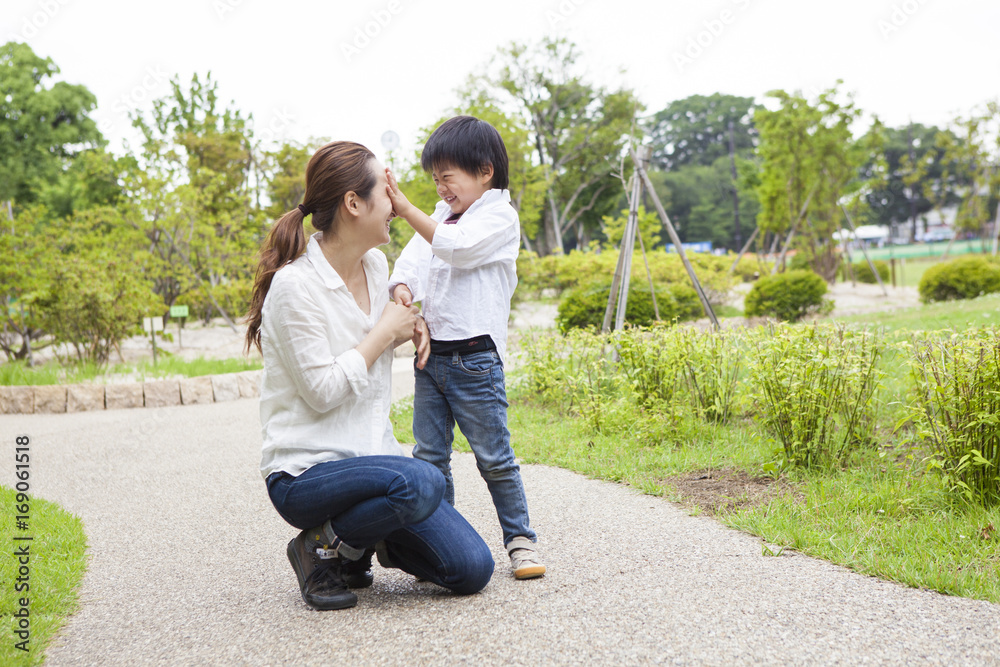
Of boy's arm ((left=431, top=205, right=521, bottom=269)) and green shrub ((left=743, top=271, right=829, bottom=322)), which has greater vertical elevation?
boy's arm ((left=431, top=205, right=521, bottom=269))

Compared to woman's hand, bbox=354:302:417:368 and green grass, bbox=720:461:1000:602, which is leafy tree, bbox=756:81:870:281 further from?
woman's hand, bbox=354:302:417:368

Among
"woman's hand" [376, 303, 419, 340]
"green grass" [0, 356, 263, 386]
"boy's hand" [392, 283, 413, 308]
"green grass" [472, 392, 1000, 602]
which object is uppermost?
"boy's hand" [392, 283, 413, 308]

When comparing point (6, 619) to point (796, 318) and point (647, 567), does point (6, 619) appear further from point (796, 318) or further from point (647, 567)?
point (796, 318)

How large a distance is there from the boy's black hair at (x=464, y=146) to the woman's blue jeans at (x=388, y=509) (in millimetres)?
910

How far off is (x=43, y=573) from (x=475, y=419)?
64.6 inches

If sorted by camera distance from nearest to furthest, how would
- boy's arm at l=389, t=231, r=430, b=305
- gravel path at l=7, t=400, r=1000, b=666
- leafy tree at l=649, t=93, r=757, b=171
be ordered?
gravel path at l=7, t=400, r=1000, b=666
boy's arm at l=389, t=231, r=430, b=305
leafy tree at l=649, t=93, r=757, b=171

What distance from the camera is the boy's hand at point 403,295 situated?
226 cm

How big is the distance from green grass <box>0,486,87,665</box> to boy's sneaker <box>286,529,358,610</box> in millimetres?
684

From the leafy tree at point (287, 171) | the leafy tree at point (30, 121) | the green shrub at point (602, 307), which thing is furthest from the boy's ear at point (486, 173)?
the leafy tree at point (30, 121)

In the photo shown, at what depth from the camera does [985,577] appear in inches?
85.4

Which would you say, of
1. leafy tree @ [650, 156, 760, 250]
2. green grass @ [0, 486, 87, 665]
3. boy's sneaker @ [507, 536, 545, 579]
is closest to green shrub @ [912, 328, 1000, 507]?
boy's sneaker @ [507, 536, 545, 579]

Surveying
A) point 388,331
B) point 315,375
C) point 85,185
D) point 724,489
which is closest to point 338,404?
point 315,375

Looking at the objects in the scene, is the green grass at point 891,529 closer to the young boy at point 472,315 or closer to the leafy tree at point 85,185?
the young boy at point 472,315

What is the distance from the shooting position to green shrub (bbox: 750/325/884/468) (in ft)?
11.0
